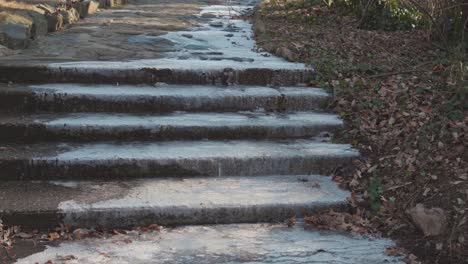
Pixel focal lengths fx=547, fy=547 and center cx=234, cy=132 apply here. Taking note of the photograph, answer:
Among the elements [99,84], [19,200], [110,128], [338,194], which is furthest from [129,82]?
[338,194]

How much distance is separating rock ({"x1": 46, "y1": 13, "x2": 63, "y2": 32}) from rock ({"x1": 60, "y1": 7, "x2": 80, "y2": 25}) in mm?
193

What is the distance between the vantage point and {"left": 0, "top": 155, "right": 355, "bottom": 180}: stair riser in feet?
12.3

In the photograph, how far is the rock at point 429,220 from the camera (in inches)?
130

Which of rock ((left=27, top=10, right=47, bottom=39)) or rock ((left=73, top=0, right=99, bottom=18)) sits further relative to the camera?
rock ((left=73, top=0, right=99, bottom=18))

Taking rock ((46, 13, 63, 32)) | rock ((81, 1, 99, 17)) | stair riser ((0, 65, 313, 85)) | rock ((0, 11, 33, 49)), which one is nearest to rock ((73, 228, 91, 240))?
stair riser ((0, 65, 313, 85))

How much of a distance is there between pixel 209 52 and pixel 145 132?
2.15 meters

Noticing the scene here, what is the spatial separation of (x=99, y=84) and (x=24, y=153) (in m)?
1.21

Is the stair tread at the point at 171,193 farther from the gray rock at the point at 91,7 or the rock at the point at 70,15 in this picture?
the gray rock at the point at 91,7

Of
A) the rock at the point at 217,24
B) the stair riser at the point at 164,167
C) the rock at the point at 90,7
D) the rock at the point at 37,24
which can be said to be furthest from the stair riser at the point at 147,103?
the rock at the point at 90,7

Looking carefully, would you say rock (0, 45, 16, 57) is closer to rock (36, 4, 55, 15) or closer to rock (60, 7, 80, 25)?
rock (36, 4, 55, 15)

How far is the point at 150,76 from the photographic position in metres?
4.98

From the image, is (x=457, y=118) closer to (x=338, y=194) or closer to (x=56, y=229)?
(x=338, y=194)

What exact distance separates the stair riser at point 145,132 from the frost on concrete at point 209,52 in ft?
2.99

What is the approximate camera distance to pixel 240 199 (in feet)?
12.1
